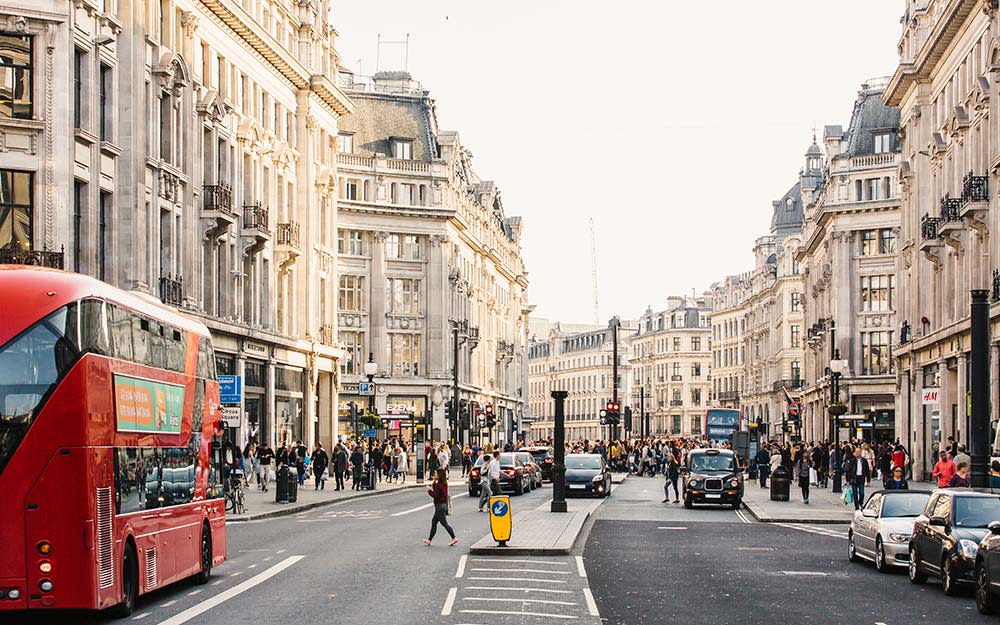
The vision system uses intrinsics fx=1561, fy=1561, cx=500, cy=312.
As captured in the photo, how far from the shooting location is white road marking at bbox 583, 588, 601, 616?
18647 mm

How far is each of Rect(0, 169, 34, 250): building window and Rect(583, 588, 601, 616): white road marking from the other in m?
22.4

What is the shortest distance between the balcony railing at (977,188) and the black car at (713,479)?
12005 millimetres

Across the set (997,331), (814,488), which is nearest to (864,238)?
(814,488)

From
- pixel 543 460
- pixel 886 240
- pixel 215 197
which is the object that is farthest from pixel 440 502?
pixel 886 240

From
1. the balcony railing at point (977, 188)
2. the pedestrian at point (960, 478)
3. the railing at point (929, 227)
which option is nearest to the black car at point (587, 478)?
the balcony railing at point (977, 188)

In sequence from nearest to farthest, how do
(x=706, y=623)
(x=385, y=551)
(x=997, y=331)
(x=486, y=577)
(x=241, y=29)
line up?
(x=706, y=623) → (x=486, y=577) → (x=385, y=551) → (x=997, y=331) → (x=241, y=29)

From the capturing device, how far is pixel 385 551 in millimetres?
28359

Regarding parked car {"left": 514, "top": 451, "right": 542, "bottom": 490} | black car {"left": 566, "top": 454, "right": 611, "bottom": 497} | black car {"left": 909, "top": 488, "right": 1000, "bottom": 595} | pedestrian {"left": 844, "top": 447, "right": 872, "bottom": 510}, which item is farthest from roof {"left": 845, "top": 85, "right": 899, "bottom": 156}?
black car {"left": 909, "top": 488, "right": 1000, "bottom": 595}

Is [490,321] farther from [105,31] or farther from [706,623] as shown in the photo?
[706,623]

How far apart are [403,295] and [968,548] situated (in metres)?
80.5

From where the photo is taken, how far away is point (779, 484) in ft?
160

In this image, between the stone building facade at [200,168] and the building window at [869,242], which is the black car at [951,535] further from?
the building window at [869,242]

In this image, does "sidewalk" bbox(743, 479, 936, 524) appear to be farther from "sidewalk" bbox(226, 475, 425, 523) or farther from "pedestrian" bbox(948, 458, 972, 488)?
"sidewalk" bbox(226, 475, 425, 523)

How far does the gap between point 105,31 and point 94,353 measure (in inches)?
1108
